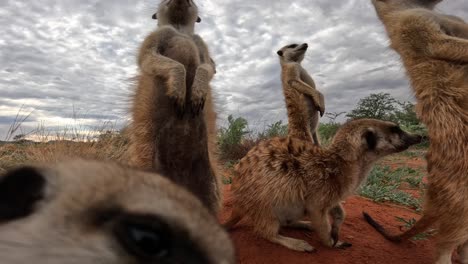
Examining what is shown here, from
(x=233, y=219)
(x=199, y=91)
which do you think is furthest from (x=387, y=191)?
(x=199, y=91)

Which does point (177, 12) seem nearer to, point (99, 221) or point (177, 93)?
point (177, 93)

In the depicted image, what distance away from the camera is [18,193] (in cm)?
80

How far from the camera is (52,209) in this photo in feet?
2.49

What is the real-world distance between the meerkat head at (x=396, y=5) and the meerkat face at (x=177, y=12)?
1.72 meters

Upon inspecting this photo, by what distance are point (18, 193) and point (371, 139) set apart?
2.87 m

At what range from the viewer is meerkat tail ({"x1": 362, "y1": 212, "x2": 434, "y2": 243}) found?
2488mm

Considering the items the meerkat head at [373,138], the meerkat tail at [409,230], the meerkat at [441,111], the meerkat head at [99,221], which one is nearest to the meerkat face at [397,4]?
the meerkat at [441,111]

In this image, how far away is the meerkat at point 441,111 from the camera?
7.34 feet

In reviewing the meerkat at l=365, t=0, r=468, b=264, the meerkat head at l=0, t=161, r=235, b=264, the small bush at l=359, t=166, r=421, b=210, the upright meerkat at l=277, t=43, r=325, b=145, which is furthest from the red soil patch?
the upright meerkat at l=277, t=43, r=325, b=145

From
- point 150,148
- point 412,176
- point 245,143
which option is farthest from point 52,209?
point 245,143

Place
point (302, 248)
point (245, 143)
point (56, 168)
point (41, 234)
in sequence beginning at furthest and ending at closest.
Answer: point (245, 143), point (302, 248), point (56, 168), point (41, 234)

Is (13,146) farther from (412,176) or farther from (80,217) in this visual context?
(412,176)

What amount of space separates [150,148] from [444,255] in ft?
7.24

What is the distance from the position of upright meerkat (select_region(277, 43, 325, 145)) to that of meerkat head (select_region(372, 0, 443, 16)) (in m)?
2.15
